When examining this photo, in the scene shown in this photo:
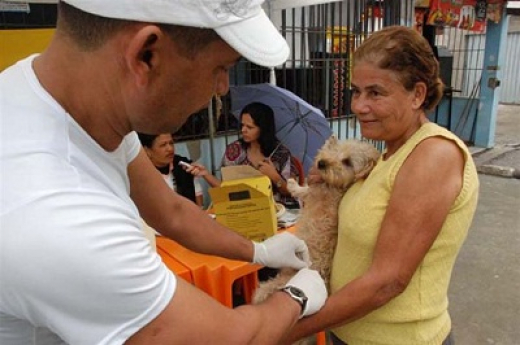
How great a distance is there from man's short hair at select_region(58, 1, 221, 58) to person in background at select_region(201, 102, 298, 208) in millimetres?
2617

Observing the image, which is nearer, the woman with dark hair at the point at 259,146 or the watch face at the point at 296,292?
the watch face at the point at 296,292

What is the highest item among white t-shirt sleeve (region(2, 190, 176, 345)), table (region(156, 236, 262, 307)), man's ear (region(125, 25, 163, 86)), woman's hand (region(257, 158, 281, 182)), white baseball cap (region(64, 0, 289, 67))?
white baseball cap (region(64, 0, 289, 67))

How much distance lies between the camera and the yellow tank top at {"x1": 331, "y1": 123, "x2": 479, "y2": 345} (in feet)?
3.85

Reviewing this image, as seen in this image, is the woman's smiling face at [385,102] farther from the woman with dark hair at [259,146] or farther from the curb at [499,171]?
the curb at [499,171]

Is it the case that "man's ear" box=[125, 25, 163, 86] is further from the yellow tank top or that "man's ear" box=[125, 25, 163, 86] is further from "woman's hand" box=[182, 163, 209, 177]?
"woman's hand" box=[182, 163, 209, 177]

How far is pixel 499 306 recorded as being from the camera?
3.26 m

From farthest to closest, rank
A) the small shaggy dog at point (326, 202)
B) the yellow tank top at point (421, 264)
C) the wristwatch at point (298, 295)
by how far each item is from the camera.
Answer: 1. the small shaggy dog at point (326, 202)
2. the yellow tank top at point (421, 264)
3. the wristwatch at point (298, 295)

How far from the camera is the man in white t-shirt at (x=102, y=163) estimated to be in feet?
1.94

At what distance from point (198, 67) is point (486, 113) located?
8.38m

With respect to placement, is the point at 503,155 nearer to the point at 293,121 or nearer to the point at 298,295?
the point at 293,121

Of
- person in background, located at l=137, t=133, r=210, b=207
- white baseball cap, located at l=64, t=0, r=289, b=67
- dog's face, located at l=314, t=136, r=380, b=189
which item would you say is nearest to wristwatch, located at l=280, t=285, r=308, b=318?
white baseball cap, located at l=64, t=0, r=289, b=67

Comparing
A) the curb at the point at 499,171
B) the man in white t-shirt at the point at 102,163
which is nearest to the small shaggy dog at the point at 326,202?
the man in white t-shirt at the point at 102,163

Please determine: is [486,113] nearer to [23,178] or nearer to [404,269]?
[404,269]

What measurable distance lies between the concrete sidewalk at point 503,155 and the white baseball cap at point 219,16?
700cm
